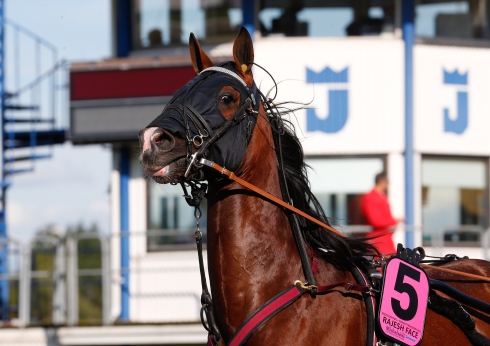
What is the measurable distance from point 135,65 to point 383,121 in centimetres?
348

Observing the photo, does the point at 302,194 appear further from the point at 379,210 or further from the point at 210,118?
the point at 379,210

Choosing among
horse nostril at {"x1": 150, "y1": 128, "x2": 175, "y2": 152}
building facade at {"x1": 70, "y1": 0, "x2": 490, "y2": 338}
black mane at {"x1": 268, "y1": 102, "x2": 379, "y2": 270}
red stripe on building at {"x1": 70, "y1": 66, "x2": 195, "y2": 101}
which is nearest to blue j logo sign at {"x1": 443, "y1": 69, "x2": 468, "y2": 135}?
building facade at {"x1": 70, "y1": 0, "x2": 490, "y2": 338}

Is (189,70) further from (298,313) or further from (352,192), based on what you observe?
(298,313)

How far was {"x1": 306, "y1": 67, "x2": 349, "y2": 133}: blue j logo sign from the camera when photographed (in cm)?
1233

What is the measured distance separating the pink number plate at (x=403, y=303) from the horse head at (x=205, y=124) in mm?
1107

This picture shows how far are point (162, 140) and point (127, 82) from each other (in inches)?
325

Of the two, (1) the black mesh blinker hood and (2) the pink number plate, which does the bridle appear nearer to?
(1) the black mesh blinker hood

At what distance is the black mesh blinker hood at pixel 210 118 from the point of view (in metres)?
4.32

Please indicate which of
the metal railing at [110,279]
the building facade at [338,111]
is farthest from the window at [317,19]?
the metal railing at [110,279]

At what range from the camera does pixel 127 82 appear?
40.6ft

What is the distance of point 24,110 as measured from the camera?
1524 centimetres

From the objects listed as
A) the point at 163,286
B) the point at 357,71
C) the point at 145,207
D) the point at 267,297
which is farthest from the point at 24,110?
the point at 267,297

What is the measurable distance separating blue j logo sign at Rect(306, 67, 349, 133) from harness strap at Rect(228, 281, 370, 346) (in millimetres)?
7851

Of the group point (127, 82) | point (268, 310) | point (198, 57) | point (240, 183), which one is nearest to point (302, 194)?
point (240, 183)
